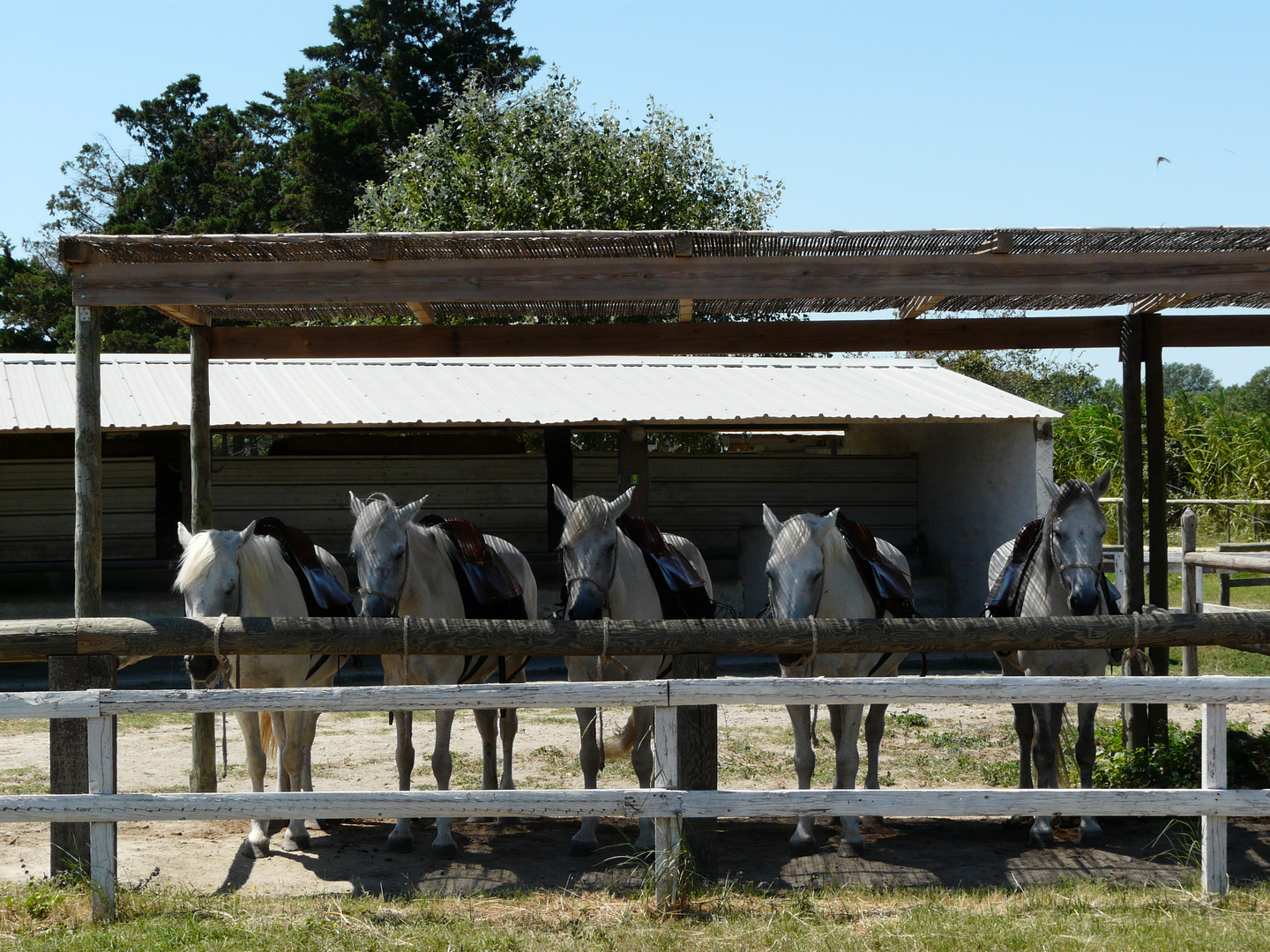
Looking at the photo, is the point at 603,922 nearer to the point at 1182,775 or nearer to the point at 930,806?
the point at 930,806

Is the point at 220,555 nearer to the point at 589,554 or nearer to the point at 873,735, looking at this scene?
the point at 589,554

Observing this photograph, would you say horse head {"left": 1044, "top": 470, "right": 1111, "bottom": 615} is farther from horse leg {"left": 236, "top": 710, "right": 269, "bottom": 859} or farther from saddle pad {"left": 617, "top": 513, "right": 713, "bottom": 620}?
horse leg {"left": 236, "top": 710, "right": 269, "bottom": 859}

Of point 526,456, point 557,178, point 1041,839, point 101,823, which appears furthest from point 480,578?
point 557,178

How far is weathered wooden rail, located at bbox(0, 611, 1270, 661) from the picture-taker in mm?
4238

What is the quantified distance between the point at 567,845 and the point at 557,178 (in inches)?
678

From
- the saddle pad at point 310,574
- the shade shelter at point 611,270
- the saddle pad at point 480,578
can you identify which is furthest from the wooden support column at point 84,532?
the saddle pad at point 480,578

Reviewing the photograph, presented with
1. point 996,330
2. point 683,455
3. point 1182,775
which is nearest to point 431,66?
point 683,455

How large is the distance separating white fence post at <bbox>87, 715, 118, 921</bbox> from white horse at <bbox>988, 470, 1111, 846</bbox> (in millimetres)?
4071

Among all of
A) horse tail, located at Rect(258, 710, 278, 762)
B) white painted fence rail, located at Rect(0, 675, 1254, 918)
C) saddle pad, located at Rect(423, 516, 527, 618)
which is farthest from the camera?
saddle pad, located at Rect(423, 516, 527, 618)

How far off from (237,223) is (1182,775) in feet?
99.5

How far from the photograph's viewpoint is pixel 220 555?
16.0 feet

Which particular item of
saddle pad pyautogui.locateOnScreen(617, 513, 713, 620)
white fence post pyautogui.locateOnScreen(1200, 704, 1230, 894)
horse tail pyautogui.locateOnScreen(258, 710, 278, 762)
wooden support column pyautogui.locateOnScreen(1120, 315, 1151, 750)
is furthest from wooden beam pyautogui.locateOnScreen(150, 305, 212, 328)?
wooden support column pyautogui.locateOnScreen(1120, 315, 1151, 750)

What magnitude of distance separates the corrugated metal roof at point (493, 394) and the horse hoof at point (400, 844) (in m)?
6.83

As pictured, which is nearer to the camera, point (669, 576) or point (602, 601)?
point (602, 601)
